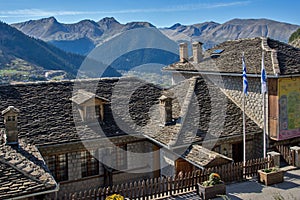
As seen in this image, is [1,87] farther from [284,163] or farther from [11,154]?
[284,163]

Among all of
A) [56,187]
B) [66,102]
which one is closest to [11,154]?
[56,187]

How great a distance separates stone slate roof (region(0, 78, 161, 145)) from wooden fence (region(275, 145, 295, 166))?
7.99 meters

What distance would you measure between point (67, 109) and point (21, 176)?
7765mm

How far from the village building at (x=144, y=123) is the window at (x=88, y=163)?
5 cm

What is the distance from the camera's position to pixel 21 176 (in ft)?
38.4

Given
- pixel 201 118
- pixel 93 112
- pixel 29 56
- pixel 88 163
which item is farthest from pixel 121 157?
Result: pixel 29 56

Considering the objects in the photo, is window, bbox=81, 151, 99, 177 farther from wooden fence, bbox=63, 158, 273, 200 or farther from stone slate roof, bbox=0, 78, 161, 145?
wooden fence, bbox=63, 158, 273, 200

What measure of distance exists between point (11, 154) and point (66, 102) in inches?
262

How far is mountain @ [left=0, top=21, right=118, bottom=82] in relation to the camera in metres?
130

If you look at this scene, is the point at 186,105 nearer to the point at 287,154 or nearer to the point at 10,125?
the point at 287,154

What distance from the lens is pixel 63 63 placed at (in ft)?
445

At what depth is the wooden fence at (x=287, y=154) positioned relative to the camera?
64.7 ft

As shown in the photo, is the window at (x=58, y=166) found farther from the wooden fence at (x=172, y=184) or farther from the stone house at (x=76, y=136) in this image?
the wooden fence at (x=172, y=184)

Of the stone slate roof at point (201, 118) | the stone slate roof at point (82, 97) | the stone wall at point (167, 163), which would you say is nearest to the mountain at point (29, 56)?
the stone slate roof at point (82, 97)
